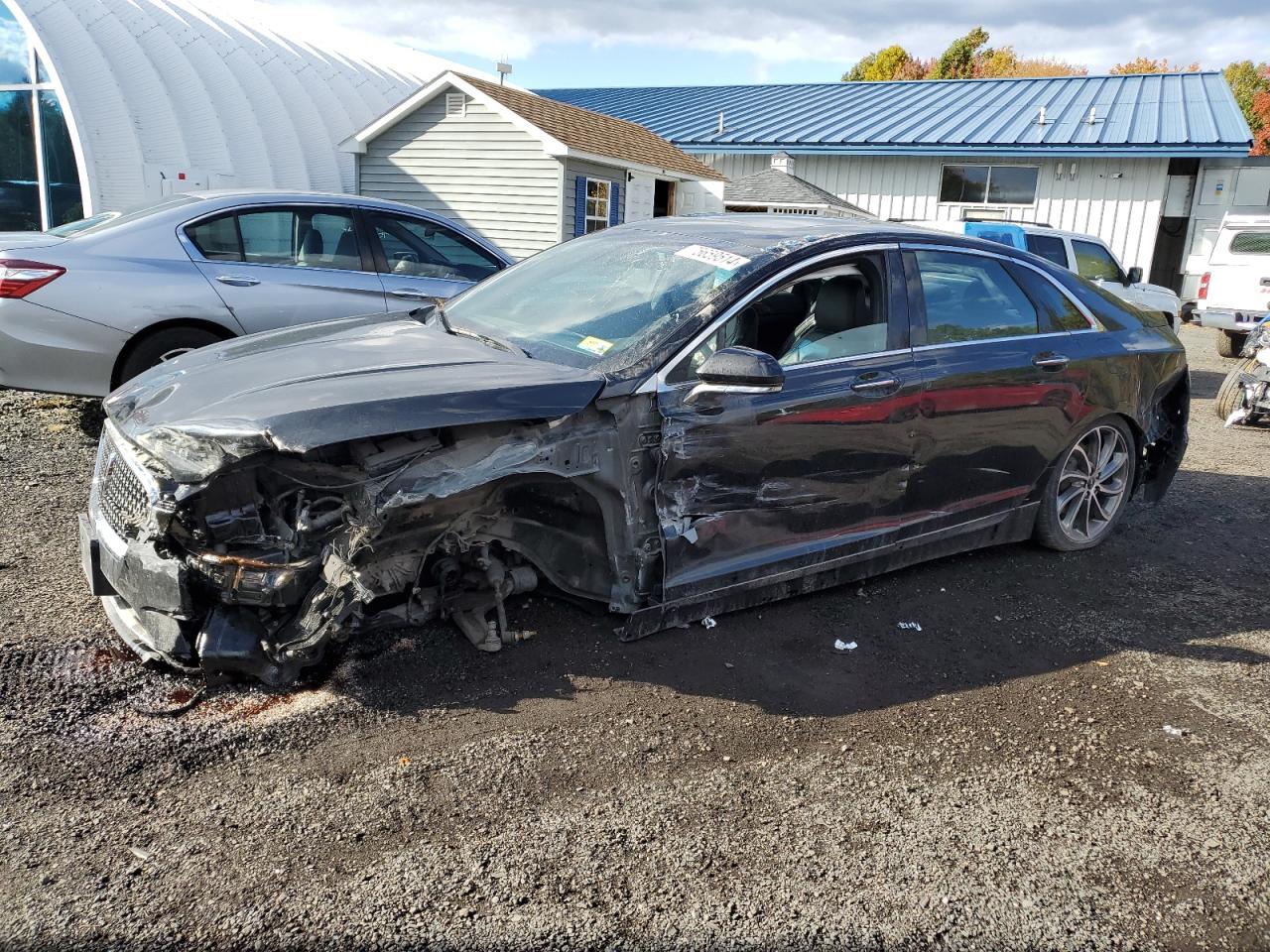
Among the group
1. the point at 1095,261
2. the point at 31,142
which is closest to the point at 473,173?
the point at 31,142

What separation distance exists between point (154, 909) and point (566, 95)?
33.6 m

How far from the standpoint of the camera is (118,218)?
645 centimetres

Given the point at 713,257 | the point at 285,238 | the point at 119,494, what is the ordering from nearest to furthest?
the point at 119,494, the point at 713,257, the point at 285,238

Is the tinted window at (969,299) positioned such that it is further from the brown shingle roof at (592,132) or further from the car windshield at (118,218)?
the brown shingle roof at (592,132)

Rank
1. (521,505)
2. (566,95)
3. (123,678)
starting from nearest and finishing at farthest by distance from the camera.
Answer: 1. (123,678)
2. (521,505)
3. (566,95)

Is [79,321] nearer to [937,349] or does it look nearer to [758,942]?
[937,349]

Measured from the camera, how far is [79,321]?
18.8 feet

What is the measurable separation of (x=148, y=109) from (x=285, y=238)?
8758 mm

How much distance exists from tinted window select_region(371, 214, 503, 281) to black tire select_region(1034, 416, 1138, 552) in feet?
13.3

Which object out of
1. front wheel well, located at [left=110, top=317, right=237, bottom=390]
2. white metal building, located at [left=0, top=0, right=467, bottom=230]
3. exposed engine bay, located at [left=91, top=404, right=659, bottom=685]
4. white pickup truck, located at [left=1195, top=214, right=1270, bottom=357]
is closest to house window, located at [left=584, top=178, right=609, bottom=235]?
white metal building, located at [left=0, top=0, right=467, bottom=230]

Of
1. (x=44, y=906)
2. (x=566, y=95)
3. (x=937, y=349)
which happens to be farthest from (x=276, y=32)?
(x=44, y=906)

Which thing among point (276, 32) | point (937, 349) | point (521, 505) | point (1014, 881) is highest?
point (276, 32)

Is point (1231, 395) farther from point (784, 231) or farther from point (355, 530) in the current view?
point (355, 530)

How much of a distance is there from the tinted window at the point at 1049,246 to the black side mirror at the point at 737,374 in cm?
895
